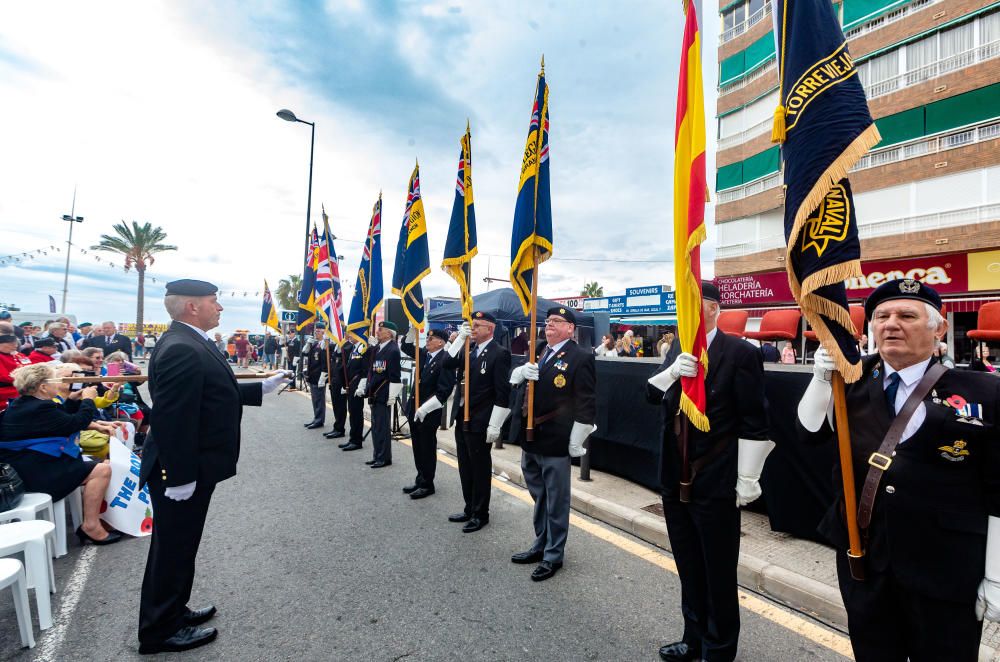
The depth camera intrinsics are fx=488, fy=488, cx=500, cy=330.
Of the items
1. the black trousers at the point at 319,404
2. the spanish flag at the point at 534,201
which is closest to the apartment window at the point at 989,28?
the spanish flag at the point at 534,201

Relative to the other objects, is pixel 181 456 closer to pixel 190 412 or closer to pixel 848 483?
pixel 190 412

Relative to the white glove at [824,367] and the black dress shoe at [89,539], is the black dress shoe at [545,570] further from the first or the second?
the black dress shoe at [89,539]

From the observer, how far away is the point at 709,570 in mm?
2459

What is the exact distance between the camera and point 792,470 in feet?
12.9

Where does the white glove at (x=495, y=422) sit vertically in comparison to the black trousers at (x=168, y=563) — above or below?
above

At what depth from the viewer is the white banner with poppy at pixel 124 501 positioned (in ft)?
13.6

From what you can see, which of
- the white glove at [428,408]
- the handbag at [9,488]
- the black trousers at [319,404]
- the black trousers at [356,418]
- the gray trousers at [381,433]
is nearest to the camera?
the handbag at [9,488]

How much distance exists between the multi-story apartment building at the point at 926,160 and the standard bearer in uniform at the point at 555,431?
16774 mm

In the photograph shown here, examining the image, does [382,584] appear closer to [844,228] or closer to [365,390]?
[844,228]

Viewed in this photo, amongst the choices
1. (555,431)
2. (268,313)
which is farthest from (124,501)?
(268,313)

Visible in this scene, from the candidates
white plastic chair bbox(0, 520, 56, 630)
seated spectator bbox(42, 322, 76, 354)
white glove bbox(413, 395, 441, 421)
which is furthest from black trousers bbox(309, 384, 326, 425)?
white plastic chair bbox(0, 520, 56, 630)

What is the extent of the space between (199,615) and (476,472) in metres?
2.27

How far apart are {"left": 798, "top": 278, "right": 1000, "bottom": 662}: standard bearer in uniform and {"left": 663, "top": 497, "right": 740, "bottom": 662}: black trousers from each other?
1.85 feet

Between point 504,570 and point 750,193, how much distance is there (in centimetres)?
2268
